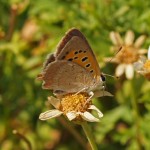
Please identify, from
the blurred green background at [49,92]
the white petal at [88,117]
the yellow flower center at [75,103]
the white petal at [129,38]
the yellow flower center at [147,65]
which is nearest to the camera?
the white petal at [88,117]

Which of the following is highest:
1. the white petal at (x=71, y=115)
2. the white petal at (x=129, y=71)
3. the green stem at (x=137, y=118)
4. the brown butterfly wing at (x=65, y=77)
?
the brown butterfly wing at (x=65, y=77)

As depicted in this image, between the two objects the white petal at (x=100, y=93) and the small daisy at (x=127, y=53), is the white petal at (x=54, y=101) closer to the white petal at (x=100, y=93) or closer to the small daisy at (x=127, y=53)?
the white petal at (x=100, y=93)

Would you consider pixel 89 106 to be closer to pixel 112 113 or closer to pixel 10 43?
pixel 112 113

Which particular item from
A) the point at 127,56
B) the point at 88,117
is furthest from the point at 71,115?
the point at 127,56

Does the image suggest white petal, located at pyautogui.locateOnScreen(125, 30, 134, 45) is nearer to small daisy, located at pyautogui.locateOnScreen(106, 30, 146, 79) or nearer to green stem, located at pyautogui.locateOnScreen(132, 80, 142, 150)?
small daisy, located at pyautogui.locateOnScreen(106, 30, 146, 79)

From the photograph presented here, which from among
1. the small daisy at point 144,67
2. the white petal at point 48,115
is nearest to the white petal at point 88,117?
the white petal at point 48,115

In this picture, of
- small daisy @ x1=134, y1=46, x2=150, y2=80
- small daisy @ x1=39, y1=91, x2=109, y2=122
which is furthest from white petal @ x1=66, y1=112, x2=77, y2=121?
small daisy @ x1=134, y1=46, x2=150, y2=80
